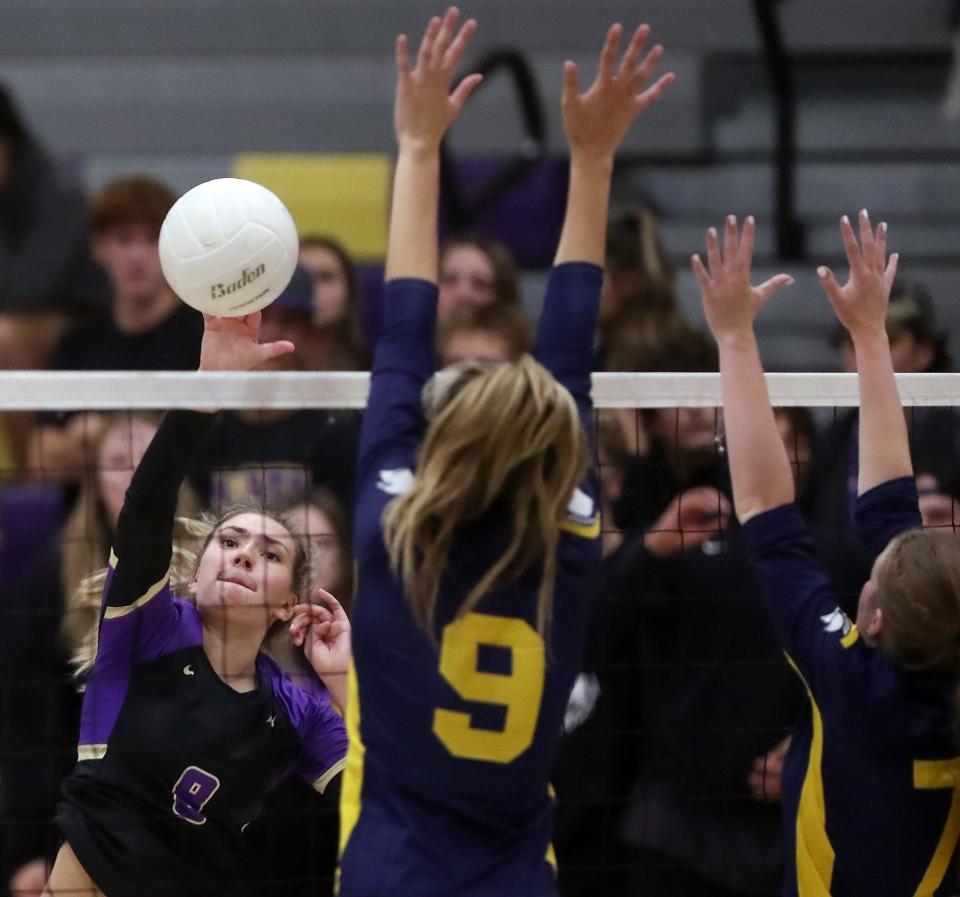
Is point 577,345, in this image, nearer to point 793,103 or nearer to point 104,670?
point 104,670

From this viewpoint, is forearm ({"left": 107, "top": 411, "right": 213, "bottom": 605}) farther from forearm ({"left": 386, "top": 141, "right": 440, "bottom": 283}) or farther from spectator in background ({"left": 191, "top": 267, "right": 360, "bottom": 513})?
spectator in background ({"left": 191, "top": 267, "right": 360, "bottom": 513})

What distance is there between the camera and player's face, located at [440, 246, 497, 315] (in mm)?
5910

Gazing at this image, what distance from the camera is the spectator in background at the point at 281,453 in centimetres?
463

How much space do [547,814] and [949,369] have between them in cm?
301

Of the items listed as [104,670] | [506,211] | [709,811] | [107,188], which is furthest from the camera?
[506,211]

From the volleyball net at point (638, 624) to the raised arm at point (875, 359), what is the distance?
13.8 inches

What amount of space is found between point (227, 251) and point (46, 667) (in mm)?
1717

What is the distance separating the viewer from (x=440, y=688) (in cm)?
282

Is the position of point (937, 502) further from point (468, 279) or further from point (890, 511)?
point (468, 279)

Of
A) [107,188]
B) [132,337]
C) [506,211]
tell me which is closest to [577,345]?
[132,337]

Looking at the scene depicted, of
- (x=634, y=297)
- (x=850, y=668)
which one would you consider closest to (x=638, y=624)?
(x=850, y=668)

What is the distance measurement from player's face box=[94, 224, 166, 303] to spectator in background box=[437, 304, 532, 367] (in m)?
1.21

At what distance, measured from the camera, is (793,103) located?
308 inches

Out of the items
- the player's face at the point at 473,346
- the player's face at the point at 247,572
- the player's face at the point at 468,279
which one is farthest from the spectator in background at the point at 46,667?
the player's face at the point at 468,279
